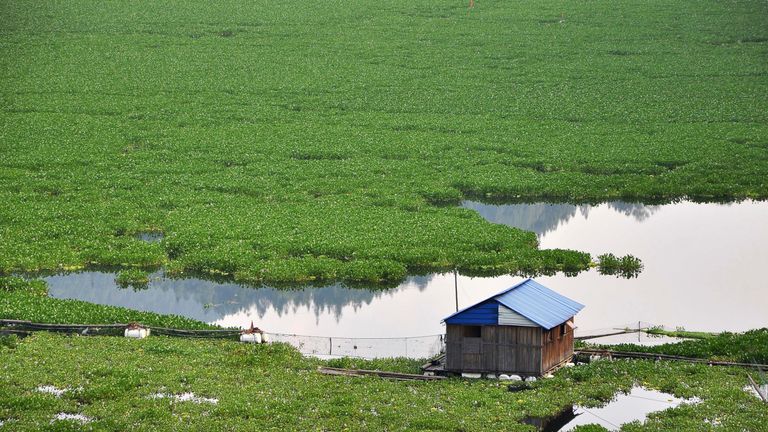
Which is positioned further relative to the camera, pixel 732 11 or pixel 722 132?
pixel 732 11

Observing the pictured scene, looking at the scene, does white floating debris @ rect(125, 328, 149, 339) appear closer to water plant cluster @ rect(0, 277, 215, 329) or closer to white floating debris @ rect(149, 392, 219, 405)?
water plant cluster @ rect(0, 277, 215, 329)

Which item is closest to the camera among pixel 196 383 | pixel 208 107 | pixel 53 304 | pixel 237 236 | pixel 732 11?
pixel 196 383

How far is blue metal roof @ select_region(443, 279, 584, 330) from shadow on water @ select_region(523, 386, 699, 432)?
383 cm

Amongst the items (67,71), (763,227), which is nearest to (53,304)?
(763,227)

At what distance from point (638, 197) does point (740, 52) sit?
47.1m

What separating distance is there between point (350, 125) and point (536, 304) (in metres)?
47.5

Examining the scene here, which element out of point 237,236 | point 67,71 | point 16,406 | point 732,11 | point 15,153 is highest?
point 732,11

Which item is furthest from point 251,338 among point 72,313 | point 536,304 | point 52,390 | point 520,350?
point 536,304

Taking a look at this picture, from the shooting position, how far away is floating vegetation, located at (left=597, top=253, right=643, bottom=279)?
56.4m

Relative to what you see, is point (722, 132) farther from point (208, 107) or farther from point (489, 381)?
point (489, 381)

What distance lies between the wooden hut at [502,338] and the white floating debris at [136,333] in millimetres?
13209

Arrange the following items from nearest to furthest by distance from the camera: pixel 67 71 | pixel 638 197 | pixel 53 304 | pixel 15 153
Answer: pixel 53 304, pixel 638 197, pixel 15 153, pixel 67 71

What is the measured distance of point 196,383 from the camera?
3947 centimetres

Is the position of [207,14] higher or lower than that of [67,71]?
higher
